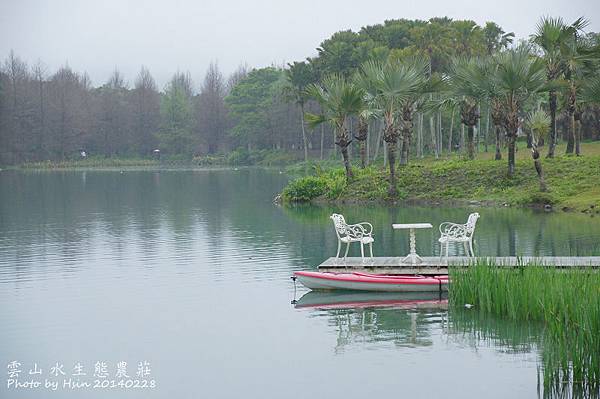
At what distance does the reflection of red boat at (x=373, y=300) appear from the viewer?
60.7 ft

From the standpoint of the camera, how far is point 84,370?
1411cm

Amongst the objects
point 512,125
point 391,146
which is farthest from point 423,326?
point 391,146

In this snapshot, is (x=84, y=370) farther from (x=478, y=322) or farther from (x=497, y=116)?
(x=497, y=116)

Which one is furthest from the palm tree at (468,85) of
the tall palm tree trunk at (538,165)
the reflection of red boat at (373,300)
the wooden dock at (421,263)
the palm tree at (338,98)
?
the reflection of red boat at (373,300)

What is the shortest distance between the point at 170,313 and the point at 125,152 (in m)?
114

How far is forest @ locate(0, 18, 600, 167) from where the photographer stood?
42.7 metres

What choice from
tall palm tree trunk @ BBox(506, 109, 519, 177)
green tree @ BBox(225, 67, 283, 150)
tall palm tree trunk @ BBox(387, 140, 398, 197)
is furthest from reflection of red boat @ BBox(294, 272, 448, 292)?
green tree @ BBox(225, 67, 283, 150)

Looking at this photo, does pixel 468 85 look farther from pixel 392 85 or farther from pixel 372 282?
pixel 372 282

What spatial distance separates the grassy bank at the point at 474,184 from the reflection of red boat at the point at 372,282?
19148 mm

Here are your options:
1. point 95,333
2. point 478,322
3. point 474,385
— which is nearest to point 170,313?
point 95,333

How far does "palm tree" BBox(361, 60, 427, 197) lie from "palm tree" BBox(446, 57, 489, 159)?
1912 millimetres

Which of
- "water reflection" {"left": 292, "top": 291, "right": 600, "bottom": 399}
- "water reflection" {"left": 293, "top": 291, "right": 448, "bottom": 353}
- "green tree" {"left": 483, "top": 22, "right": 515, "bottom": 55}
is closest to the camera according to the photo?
"water reflection" {"left": 292, "top": 291, "right": 600, "bottom": 399}

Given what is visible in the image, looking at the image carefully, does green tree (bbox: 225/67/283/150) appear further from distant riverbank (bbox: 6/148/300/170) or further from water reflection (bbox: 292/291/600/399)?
water reflection (bbox: 292/291/600/399)

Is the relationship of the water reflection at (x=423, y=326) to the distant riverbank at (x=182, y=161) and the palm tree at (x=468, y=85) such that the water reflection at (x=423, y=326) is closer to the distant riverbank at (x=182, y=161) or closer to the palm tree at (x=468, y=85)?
the palm tree at (x=468, y=85)
